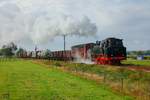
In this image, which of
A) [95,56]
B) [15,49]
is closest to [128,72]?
[95,56]

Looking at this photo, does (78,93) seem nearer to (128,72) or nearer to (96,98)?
(96,98)

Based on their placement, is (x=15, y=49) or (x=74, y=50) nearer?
(x=74, y=50)

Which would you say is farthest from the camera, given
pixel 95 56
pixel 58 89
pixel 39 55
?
pixel 39 55

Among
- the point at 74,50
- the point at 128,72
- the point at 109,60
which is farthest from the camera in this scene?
the point at 74,50

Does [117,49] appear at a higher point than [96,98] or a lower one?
higher

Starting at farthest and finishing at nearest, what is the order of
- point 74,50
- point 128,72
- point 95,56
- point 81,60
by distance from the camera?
point 74,50 < point 81,60 < point 95,56 < point 128,72

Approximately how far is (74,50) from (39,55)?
34.5 meters

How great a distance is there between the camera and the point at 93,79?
113 ft

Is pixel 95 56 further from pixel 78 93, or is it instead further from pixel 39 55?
pixel 39 55

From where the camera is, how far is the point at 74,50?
7725cm

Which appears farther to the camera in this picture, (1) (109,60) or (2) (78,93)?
(1) (109,60)

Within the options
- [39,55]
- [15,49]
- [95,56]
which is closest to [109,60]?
[95,56]

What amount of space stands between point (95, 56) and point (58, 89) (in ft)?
112

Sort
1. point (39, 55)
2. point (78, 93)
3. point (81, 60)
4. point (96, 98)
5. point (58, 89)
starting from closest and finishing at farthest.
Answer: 1. point (96, 98)
2. point (78, 93)
3. point (58, 89)
4. point (81, 60)
5. point (39, 55)
